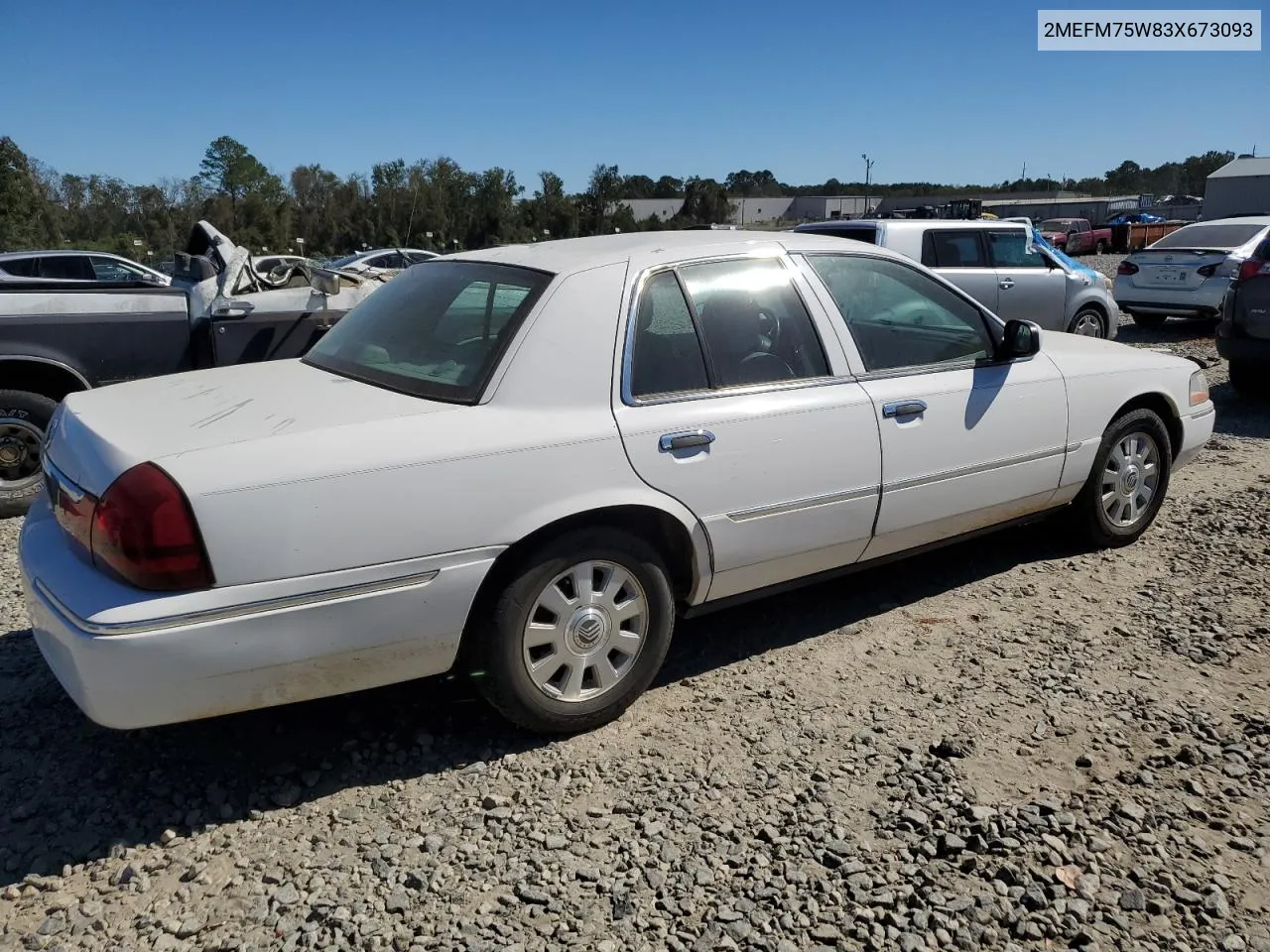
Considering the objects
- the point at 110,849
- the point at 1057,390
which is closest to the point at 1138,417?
the point at 1057,390

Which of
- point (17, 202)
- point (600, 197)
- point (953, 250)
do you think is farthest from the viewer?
point (600, 197)

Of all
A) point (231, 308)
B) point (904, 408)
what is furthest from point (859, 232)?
point (904, 408)

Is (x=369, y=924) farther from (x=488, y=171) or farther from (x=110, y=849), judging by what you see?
(x=488, y=171)

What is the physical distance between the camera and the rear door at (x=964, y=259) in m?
10.5

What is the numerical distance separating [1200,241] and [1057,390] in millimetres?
11053

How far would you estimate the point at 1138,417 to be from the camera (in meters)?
4.84

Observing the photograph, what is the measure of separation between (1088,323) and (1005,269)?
1.46 m

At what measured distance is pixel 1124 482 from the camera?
4.92 metres

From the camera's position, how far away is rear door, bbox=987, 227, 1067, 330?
35.8 ft

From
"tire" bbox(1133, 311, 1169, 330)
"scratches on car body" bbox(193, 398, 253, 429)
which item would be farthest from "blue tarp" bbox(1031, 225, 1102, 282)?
"scratches on car body" bbox(193, 398, 253, 429)

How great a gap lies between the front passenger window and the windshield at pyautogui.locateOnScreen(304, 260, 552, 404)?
1.26 meters

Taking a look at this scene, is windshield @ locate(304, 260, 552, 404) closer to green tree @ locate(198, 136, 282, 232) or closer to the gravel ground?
the gravel ground

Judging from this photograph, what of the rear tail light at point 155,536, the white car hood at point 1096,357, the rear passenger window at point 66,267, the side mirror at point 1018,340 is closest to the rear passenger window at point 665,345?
the rear tail light at point 155,536

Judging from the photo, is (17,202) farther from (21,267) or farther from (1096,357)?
(1096,357)
